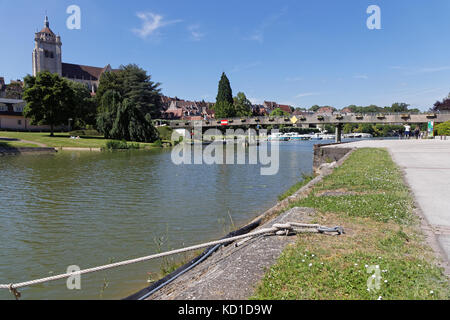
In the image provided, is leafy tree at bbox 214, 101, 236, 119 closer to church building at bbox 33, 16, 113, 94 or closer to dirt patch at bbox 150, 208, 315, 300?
church building at bbox 33, 16, 113, 94

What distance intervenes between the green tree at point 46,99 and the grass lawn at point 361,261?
6425 cm

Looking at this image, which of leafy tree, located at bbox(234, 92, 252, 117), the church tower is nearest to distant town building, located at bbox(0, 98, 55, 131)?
the church tower

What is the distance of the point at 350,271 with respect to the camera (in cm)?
432

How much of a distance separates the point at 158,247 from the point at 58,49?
517 ft

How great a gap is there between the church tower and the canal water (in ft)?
443

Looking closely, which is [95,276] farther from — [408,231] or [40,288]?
[408,231]

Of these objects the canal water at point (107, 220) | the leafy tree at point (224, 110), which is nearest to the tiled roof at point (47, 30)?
the leafy tree at point (224, 110)

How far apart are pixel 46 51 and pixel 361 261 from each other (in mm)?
160650

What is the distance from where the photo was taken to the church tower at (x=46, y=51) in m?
134

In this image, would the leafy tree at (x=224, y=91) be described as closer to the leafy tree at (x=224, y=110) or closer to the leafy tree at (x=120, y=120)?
the leafy tree at (x=224, y=110)

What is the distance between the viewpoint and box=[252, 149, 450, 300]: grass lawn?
3834mm

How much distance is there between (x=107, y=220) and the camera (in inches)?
464

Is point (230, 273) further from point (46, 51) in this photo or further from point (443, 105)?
point (46, 51)

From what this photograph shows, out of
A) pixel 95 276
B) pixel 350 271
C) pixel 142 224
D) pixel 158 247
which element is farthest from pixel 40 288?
pixel 350 271
